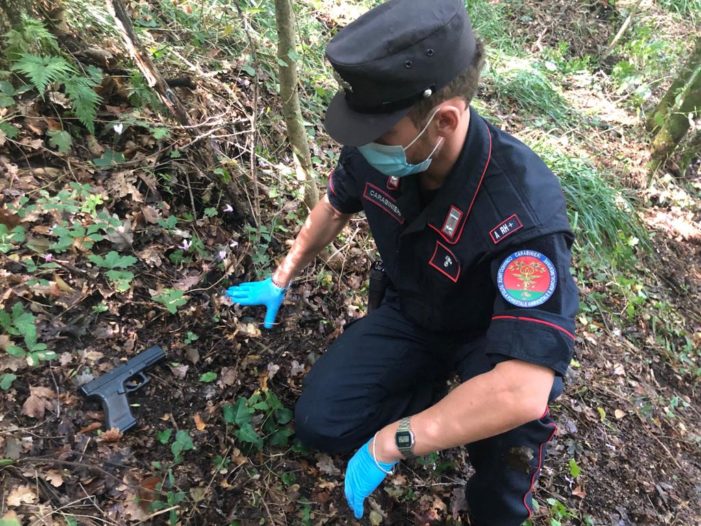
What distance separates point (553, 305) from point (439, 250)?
0.50 metres

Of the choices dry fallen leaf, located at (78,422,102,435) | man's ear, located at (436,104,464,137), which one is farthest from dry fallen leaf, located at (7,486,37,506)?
man's ear, located at (436,104,464,137)

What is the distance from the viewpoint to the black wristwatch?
6.16ft

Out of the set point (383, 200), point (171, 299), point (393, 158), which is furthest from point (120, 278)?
point (393, 158)

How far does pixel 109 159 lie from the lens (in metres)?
2.51

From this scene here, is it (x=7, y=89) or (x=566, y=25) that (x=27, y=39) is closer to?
(x=7, y=89)

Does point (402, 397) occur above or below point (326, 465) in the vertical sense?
above

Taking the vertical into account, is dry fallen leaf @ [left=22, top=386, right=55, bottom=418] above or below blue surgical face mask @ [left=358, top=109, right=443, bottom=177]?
below

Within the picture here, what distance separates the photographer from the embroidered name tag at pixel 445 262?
1906 mm

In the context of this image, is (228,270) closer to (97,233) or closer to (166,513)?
(97,233)

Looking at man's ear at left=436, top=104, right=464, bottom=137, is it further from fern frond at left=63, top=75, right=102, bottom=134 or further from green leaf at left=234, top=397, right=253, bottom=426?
fern frond at left=63, top=75, right=102, bottom=134

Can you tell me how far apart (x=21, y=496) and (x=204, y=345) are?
2.94 ft

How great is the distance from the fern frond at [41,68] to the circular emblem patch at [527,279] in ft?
7.09

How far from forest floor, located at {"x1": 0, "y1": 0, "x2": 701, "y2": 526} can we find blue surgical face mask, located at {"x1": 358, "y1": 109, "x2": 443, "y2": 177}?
1183 mm

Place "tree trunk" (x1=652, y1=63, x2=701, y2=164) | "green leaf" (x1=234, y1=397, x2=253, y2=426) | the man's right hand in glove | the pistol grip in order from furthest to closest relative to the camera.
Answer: "tree trunk" (x1=652, y1=63, x2=701, y2=164) → the man's right hand in glove → "green leaf" (x1=234, y1=397, x2=253, y2=426) → the pistol grip
